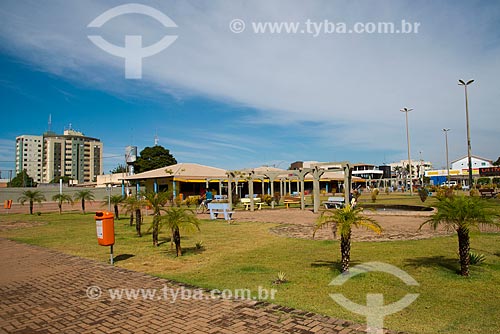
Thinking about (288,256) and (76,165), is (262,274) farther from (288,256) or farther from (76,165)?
(76,165)

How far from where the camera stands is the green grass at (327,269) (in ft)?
13.8

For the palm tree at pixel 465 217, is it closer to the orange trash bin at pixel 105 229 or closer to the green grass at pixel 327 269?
the green grass at pixel 327 269

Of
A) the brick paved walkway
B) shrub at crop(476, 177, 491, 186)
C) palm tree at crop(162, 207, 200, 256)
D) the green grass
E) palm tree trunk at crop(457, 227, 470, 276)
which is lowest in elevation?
the brick paved walkway

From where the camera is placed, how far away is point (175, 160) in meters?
63.0

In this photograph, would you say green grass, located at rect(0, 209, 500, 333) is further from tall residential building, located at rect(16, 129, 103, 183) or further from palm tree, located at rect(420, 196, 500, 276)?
tall residential building, located at rect(16, 129, 103, 183)

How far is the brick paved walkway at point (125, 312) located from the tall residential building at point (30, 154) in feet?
384

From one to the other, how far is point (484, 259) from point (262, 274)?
441 cm

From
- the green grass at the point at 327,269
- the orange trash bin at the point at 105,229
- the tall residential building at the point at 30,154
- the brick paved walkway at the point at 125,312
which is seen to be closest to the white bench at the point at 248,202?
the green grass at the point at 327,269

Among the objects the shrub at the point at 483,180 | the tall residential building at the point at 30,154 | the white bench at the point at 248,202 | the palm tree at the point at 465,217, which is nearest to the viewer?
the palm tree at the point at 465,217

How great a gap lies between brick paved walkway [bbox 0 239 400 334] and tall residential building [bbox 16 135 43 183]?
117 m

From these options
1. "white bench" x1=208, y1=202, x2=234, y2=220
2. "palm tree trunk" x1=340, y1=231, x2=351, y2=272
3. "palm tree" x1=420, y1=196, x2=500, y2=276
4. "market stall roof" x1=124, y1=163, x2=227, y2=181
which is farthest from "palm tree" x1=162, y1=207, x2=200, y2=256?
"market stall roof" x1=124, y1=163, x2=227, y2=181

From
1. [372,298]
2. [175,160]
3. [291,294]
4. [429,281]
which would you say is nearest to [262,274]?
[291,294]

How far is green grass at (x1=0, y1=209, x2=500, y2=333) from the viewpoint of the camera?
4.21m

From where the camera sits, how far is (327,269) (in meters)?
6.39
